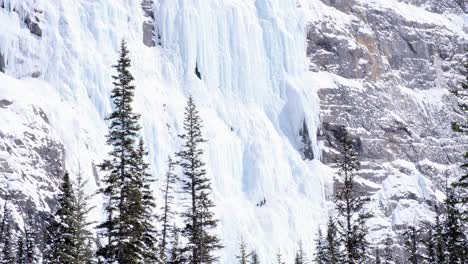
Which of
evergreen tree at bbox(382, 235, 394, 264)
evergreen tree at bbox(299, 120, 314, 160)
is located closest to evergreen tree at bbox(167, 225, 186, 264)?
evergreen tree at bbox(382, 235, 394, 264)

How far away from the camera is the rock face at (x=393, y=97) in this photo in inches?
4813

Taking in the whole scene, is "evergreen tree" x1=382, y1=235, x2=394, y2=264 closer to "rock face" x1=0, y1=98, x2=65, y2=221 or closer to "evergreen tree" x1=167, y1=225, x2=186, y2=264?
"evergreen tree" x1=167, y1=225, x2=186, y2=264

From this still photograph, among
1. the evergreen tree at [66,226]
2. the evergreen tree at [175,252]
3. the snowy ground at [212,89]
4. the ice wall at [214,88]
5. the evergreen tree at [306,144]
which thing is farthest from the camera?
the evergreen tree at [306,144]

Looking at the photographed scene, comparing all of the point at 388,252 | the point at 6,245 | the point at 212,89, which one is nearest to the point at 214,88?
the point at 212,89

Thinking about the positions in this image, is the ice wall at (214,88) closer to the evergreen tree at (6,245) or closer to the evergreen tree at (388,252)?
the evergreen tree at (388,252)

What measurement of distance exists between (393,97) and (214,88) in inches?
1408

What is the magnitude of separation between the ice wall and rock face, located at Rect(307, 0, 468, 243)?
22.3ft

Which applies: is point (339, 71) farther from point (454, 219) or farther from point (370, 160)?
point (454, 219)

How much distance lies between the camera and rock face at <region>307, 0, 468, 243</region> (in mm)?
122250

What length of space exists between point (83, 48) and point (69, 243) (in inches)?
2898

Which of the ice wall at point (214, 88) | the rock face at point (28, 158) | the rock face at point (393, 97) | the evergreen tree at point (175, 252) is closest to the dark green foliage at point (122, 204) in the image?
the evergreen tree at point (175, 252)

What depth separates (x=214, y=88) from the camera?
118250mm

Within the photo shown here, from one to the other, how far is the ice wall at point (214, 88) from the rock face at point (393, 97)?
6795mm

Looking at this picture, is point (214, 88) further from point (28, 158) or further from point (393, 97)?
point (28, 158)
